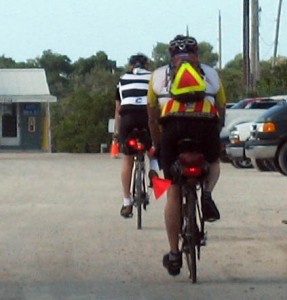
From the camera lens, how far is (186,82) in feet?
28.3

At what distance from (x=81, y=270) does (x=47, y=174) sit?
43.1ft

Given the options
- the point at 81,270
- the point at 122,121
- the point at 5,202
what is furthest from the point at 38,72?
the point at 81,270

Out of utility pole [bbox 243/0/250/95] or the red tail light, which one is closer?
the red tail light

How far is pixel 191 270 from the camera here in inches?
345

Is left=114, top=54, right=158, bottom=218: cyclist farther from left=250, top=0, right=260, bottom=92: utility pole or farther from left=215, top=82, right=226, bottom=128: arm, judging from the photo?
left=250, top=0, right=260, bottom=92: utility pole

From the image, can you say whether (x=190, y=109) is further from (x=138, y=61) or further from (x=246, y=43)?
(x=246, y=43)

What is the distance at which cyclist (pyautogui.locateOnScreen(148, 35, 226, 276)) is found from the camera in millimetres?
8597

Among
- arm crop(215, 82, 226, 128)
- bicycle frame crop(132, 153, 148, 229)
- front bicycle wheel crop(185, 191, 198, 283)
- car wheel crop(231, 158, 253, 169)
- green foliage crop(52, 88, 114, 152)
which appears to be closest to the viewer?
front bicycle wheel crop(185, 191, 198, 283)

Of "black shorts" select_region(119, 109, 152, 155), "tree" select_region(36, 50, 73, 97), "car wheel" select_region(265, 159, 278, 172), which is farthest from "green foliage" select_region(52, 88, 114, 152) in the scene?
"tree" select_region(36, 50, 73, 97)

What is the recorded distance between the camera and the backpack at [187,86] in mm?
8602

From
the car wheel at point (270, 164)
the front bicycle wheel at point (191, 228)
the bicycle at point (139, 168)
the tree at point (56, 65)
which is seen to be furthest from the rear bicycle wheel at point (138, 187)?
the tree at point (56, 65)

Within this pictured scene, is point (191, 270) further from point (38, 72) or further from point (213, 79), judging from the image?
point (38, 72)

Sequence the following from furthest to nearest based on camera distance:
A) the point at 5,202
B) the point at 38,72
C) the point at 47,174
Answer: the point at 38,72
the point at 47,174
the point at 5,202

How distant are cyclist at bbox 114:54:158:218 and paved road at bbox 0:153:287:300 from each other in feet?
2.65
